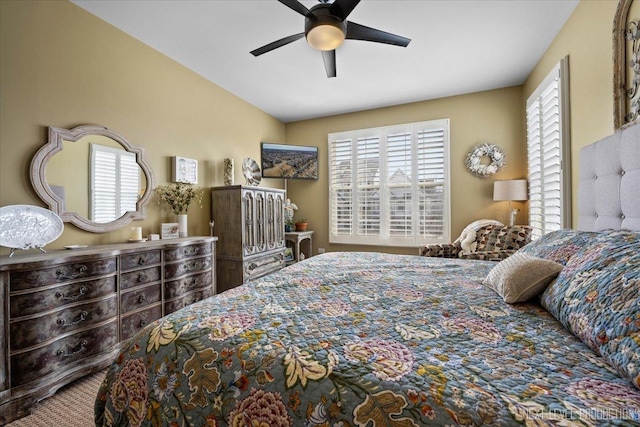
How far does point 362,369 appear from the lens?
28.8 inches

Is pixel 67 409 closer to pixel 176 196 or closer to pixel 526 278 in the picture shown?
pixel 176 196

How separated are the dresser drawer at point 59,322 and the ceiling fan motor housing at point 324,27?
2.39 metres

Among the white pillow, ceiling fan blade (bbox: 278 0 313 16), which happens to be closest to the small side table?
ceiling fan blade (bbox: 278 0 313 16)

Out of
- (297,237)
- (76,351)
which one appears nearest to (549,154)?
(297,237)

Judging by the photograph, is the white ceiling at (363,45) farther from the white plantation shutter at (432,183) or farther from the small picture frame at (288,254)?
the small picture frame at (288,254)

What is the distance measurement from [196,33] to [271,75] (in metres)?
0.98

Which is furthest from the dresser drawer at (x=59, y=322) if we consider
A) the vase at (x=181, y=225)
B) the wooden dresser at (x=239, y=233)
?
the wooden dresser at (x=239, y=233)

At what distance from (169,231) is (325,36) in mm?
2343

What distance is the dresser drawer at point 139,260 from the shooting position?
2.16 metres

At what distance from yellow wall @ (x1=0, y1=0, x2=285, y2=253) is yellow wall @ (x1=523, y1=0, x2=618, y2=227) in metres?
3.73

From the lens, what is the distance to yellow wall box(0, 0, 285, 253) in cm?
195

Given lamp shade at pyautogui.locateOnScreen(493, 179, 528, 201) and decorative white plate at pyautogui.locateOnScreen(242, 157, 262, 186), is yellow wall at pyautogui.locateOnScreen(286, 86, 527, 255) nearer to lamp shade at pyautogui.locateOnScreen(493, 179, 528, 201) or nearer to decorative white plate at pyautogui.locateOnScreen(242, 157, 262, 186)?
lamp shade at pyautogui.locateOnScreen(493, 179, 528, 201)

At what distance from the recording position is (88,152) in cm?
236

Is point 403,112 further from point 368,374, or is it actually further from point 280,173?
point 368,374
